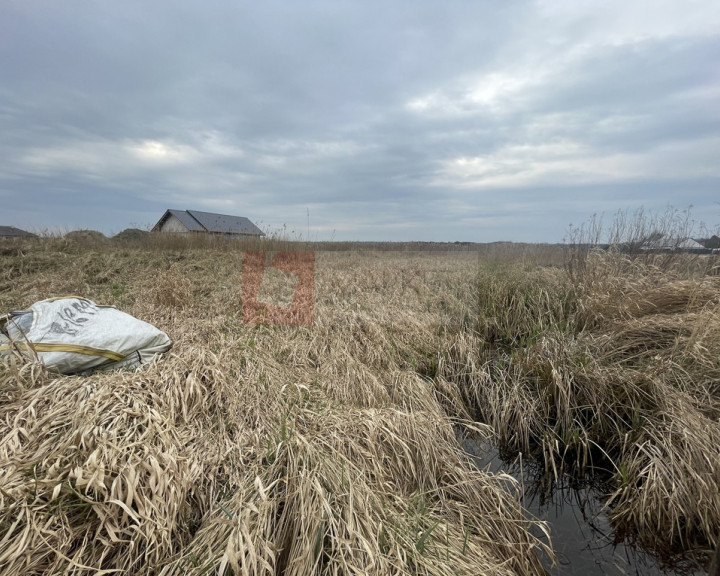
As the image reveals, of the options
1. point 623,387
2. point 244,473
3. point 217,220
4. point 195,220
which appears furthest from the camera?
point 217,220

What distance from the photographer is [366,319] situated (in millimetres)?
4453

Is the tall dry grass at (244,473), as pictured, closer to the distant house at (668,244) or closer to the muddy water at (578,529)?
the muddy water at (578,529)

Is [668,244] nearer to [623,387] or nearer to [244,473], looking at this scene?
[623,387]

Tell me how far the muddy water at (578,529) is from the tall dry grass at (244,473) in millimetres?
211

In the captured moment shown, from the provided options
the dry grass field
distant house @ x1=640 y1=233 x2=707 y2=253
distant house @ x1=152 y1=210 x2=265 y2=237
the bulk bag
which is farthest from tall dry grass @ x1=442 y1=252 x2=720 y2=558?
distant house @ x1=152 y1=210 x2=265 y2=237

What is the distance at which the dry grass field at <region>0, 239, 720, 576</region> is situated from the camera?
1505 mm

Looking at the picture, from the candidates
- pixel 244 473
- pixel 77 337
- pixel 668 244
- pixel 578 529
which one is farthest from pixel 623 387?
pixel 77 337

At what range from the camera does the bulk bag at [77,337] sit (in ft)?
7.70

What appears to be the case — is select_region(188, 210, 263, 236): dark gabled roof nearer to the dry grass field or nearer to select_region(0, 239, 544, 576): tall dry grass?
the dry grass field

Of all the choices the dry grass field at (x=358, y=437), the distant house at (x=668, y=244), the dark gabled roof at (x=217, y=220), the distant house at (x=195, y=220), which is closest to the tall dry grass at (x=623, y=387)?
the dry grass field at (x=358, y=437)

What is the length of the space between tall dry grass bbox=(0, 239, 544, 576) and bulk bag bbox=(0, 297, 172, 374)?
15cm

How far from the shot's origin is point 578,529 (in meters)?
2.19

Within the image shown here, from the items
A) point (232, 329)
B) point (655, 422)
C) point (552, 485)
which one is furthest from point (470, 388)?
point (232, 329)

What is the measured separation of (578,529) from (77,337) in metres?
3.80
